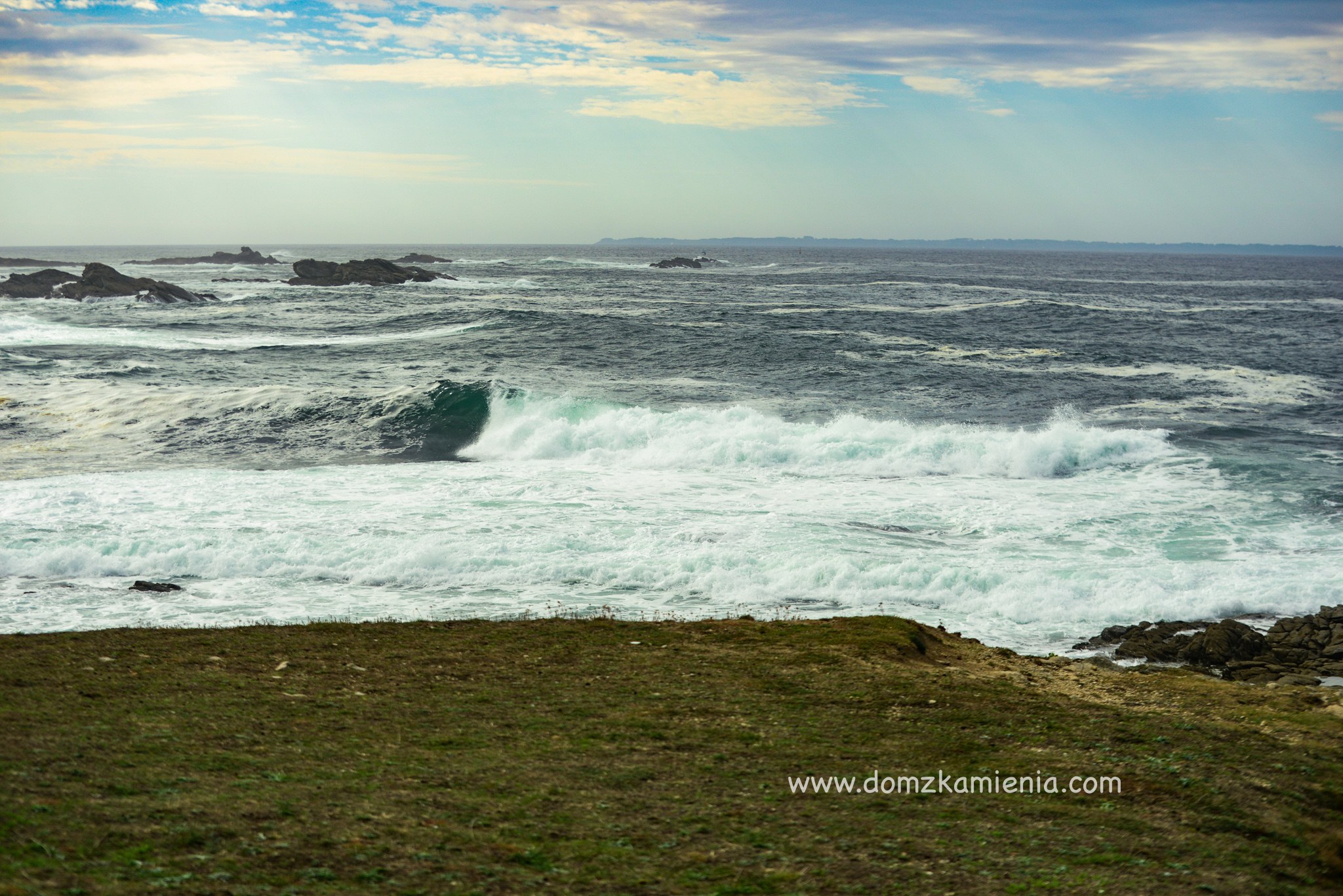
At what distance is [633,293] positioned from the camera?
9256 cm

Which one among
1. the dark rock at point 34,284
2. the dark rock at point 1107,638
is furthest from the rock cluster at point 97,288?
the dark rock at point 1107,638

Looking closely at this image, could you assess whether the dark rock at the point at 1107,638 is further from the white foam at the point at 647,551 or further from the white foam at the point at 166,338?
the white foam at the point at 166,338

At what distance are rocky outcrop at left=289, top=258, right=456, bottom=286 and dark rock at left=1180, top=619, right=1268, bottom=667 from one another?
94793mm

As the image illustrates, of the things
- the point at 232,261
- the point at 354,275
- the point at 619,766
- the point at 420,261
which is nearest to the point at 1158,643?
the point at 619,766

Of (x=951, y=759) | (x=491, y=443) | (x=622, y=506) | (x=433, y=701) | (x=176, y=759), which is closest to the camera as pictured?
(x=176, y=759)

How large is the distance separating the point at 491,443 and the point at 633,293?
66.0 meters

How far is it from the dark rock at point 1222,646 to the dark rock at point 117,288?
265 ft

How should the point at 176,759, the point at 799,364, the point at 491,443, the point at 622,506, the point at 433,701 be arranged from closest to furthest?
the point at 176,759, the point at 433,701, the point at 622,506, the point at 491,443, the point at 799,364

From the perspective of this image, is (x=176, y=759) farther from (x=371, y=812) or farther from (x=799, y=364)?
Answer: (x=799, y=364)

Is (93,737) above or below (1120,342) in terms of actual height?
below

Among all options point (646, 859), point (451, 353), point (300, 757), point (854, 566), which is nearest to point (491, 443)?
point (854, 566)

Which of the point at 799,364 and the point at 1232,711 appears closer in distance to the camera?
the point at 1232,711

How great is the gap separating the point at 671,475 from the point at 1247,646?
13783mm

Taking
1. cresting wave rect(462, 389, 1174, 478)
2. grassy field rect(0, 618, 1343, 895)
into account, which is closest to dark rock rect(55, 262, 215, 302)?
cresting wave rect(462, 389, 1174, 478)
